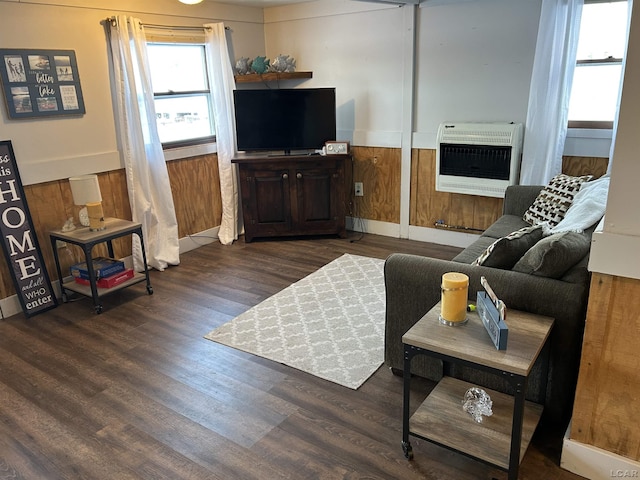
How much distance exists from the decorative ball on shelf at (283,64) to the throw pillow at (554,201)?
286 centimetres

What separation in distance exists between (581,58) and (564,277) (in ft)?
8.10

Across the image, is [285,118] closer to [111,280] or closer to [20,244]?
[111,280]

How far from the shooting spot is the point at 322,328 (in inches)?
125

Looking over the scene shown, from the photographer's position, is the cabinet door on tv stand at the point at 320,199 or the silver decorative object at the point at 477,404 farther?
the cabinet door on tv stand at the point at 320,199

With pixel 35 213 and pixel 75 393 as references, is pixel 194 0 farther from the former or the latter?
pixel 75 393

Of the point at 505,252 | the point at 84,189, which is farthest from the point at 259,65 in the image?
the point at 505,252

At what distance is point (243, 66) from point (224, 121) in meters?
0.64

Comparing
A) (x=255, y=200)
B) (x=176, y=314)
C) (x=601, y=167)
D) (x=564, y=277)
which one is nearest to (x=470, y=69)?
(x=601, y=167)

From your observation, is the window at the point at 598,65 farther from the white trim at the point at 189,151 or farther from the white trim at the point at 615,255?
the white trim at the point at 189,151

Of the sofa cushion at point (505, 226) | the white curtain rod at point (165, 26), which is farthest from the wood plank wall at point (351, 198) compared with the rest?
the white curtain rod at point (165, 26)

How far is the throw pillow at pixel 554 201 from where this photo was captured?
3.27m

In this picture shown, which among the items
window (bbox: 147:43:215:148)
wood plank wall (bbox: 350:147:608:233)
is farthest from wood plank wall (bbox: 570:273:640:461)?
window (bbox: 147:43:215:148)

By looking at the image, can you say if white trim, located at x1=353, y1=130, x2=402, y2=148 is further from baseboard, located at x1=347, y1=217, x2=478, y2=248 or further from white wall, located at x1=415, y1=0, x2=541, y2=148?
baseboard, located at x1=347, y1=217, x2=478, y2=248

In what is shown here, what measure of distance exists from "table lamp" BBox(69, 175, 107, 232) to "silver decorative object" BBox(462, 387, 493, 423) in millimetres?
2825
